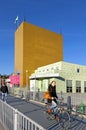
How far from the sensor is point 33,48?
92.1 meters

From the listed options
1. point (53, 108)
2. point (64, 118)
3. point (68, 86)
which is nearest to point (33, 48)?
point (68, 86)

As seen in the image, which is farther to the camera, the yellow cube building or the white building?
the yellow cube building

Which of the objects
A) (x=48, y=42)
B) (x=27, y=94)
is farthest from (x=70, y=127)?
(x=48, y=42)

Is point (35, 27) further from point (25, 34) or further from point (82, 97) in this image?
point (82, 97)

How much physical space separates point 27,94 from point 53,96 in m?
19.0

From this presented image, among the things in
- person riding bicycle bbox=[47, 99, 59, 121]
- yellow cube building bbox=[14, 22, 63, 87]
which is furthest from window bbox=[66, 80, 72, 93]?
person riding bicycle bbox=[47, 99, 59, 121]

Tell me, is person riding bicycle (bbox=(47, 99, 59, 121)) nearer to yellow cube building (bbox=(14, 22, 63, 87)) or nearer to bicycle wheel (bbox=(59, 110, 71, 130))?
bicycle wheel (bbox=(59, 110, 71, 130))

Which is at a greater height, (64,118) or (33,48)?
(33,48)

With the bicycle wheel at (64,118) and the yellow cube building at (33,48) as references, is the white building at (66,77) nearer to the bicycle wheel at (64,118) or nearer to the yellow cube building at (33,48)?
the yellow cube building at (33,48)

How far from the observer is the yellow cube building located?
87.1m

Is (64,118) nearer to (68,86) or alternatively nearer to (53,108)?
(53,108)

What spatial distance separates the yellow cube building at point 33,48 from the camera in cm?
8712

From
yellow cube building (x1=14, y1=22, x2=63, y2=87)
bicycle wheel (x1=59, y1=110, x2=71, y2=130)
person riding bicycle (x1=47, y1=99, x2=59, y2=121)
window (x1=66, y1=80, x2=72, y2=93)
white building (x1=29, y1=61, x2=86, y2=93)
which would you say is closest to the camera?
bicycle wheel (x1=59, y1=110, x2=71, y2=130)

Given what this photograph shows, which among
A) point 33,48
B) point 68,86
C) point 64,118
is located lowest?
point 64,118
